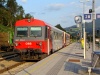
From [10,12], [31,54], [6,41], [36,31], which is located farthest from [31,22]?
[10,12]

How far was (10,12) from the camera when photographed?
286 feet

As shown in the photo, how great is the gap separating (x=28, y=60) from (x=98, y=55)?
12.2 metres

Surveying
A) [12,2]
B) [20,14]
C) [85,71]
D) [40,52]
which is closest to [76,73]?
[85,71]

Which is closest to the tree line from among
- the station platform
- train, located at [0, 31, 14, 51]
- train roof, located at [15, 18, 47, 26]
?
train, located at [0, 31, 14, 51]

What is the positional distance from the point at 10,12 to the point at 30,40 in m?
66.0

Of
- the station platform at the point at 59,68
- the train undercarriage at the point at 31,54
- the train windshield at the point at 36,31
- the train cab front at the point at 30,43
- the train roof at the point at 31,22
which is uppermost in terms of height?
the train roof at the point at 31,22

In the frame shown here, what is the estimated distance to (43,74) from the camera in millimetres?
13273

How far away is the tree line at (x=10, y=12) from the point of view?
253ft

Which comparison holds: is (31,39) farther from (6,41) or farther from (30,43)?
(6,41)

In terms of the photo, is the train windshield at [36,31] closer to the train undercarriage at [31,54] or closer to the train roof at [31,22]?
the train roof at [31,22]

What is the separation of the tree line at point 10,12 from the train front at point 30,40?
2086 inches

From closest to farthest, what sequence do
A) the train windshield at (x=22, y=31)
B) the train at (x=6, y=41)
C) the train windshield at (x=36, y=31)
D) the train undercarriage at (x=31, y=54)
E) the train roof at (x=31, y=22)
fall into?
the train undercarriage at (x=31, y=54), the train windshield at (x=36, y=31), the train windshield at (x=22, y=31), the train roof at (x=31, y=22), the train at (x=6, y=41)

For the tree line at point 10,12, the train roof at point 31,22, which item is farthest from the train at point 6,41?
the tree line at point 10,12

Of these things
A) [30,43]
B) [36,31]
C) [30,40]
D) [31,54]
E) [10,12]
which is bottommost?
[31,54]
